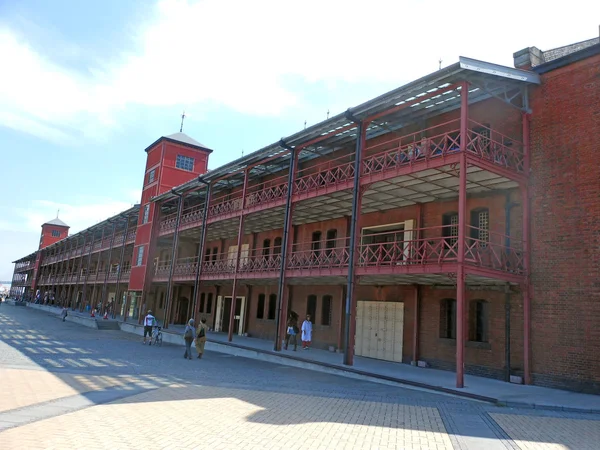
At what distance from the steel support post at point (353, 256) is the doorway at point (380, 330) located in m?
2.65

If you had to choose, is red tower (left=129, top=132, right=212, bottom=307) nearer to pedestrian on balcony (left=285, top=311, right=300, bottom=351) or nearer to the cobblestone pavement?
pedestrian on balcony (left=285, top=311, right=300, bottom=351)

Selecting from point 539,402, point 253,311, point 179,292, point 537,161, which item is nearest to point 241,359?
point 253,311

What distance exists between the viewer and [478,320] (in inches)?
582

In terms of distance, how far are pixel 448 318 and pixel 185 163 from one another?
24984mm

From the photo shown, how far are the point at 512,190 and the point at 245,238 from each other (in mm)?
16846

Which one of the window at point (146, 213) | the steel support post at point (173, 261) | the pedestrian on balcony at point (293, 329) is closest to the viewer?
the pedestrian on balcony at point (293, 329)

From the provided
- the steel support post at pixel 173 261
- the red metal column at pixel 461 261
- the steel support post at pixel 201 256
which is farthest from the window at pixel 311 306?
the red metal column at pixel 461 261

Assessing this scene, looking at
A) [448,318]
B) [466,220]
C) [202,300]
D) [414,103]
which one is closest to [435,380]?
[448,318]

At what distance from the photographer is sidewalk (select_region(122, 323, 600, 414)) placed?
1023cm

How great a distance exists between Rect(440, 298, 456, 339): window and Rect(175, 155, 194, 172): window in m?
24.4

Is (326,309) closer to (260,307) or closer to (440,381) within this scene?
(260,307)

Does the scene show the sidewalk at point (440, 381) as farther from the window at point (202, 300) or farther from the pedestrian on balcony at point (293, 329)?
the window at point (202, 300)

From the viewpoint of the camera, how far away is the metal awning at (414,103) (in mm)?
12992

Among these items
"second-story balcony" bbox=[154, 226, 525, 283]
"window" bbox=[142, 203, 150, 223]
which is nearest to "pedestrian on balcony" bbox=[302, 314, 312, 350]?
"second-story balcony" bbox=[154, 226, 525, 283]
